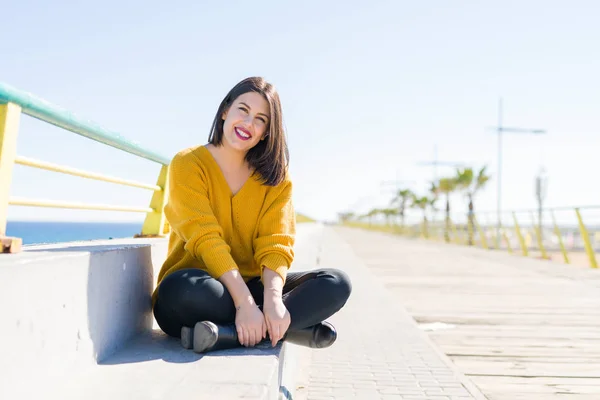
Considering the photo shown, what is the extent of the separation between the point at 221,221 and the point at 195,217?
0.16 m

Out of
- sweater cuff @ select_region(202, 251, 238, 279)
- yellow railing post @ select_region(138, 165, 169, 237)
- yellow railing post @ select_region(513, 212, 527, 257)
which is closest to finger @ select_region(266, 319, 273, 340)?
sweater cuff @ select_region(202, 251, 238, 279)

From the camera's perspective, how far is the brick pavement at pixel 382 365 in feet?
6.81

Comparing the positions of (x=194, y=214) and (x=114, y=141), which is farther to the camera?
(x=114, y=141)

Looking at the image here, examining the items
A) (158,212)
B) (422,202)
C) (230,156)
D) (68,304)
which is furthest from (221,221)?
(422,202)

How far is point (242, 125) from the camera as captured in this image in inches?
Result: 72.2

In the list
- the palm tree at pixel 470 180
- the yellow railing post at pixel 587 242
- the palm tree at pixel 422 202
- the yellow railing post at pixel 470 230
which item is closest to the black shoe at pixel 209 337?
the yellow railing post at pixel 587 242

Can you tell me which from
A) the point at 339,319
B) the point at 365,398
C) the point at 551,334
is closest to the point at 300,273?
the point at 365,398

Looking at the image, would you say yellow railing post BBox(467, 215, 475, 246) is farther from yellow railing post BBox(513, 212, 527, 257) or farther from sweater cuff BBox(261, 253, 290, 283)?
sweater cuff BBox(261, 253, 290, 283)

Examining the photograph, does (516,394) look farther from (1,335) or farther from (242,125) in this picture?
(1,335)

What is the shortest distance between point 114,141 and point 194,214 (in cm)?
76

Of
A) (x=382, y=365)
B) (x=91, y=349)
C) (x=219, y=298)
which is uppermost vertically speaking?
(x=219, y=298)

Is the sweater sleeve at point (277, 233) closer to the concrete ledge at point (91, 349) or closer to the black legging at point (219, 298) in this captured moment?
the black legging at point (219, 298)

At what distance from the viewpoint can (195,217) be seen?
1697 millimetres

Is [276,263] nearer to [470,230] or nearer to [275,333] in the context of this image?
[275,333]
